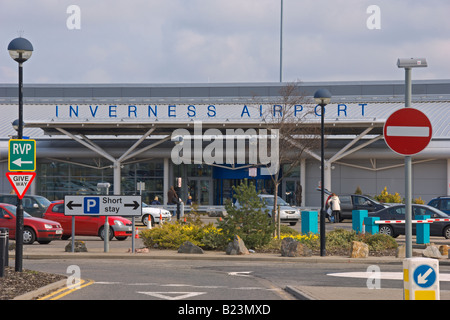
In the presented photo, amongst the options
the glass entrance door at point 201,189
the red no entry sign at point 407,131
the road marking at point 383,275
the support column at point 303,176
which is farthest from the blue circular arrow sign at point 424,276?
the glass entrance door at point 201,189

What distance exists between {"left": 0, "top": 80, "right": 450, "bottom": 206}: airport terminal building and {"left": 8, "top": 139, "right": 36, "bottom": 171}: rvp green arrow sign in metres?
27.5

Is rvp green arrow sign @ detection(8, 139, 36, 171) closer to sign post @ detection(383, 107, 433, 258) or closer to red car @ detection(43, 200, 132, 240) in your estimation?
sign post @ detection(383, 107, 433, 258)

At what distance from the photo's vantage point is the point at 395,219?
27.5 metres

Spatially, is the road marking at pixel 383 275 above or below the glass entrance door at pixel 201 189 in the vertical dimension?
below

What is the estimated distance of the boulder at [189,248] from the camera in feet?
67.6

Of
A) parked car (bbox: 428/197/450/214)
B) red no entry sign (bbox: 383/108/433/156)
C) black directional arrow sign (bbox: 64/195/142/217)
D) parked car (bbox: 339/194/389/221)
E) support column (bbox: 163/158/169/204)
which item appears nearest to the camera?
red no entry sign (bbox: 383/108/433/156)

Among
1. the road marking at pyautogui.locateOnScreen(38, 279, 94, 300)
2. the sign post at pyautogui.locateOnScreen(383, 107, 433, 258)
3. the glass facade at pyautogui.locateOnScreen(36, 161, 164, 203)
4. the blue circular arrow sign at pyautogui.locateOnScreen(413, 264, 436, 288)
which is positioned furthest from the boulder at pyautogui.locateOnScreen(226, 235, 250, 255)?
the glass facade at pyautogui.locateOnScreen(36, 161, 164, 203)

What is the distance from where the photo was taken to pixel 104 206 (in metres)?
21.2

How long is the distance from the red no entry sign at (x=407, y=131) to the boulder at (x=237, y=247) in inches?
470

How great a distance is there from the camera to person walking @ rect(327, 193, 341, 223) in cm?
3757

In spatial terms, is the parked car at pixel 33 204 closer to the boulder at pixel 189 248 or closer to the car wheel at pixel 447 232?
the boulder at pixel 189 248

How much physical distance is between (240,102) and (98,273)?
45.0m
